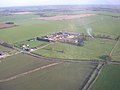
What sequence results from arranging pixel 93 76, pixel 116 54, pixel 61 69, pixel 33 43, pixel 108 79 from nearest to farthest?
1. pixel 108 79
2. pixel 93 76
3. pixel 61 69
4. pixel 116 54
5. pixel 33 43

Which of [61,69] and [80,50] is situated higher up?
[80,50]

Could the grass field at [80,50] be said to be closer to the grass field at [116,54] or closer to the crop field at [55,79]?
the grass field at [116,54]

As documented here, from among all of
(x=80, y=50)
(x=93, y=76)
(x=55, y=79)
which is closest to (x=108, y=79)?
(x=93, y=76)

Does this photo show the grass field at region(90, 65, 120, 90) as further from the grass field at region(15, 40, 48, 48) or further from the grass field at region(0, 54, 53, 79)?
the grass field at region(15, 40, 48, 48)

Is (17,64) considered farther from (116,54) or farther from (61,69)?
(116,54)

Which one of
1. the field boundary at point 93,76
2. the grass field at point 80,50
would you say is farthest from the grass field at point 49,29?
the field boundary at point 93,76

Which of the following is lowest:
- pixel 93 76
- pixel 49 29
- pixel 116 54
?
pixel 49 29

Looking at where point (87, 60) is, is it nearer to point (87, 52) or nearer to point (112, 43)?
point (87, 52)
